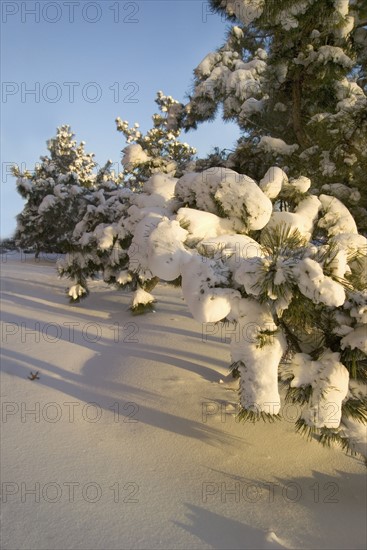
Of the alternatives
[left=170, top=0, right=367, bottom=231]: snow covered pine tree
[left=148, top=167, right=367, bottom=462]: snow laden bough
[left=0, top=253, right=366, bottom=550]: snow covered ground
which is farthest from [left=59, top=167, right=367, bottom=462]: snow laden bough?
[left=170, top=0, right=367, bottom=231]: snow covered pine tree

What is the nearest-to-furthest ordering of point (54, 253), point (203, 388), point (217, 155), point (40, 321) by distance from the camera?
point (203, 388), point (217, 155), point (40, 321), point (54, 253)

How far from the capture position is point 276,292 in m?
2.01

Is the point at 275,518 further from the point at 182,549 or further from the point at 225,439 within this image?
the point at 225,439

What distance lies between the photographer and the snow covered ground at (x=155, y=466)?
2523mm

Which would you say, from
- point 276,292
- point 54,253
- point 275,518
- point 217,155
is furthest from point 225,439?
point 54,253

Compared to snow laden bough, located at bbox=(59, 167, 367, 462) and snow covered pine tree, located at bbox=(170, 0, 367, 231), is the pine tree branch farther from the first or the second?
snow laden bough, located at bbox=(59, 167, 367, 462)

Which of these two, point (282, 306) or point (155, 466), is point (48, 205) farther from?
point (282, 306)

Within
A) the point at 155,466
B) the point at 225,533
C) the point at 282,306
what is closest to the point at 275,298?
the point at 282,306

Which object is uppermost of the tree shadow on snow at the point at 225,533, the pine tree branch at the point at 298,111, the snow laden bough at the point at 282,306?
the pine tree branch at the point at 298,111

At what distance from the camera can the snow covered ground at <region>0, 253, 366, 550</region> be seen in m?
2.52

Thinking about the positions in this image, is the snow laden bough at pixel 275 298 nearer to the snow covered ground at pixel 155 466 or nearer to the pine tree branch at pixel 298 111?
the snow covered ground at pixel 155 466

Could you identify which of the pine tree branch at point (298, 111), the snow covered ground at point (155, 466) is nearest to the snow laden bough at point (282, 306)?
the snow covered ground at point (155, 466)

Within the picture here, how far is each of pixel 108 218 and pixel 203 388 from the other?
6.87 meters

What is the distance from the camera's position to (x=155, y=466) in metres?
3.25
